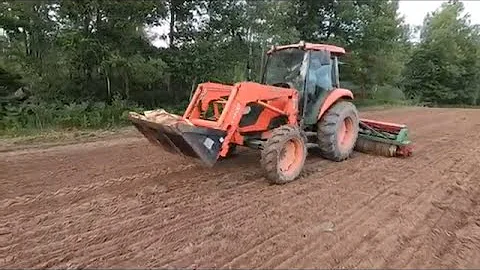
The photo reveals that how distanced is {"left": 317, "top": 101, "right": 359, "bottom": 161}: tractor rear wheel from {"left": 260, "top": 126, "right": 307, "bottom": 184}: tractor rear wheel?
0.89 meters

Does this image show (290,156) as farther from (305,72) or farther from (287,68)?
(287,68)

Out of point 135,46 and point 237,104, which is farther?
point 135,46

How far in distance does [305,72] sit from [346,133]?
4.81ft

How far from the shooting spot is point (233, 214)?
434cm

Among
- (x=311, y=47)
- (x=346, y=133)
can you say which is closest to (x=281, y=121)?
(x=311, y=47)

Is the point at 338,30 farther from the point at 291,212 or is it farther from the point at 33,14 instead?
the point at 291,212

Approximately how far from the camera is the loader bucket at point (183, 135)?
4762 mm

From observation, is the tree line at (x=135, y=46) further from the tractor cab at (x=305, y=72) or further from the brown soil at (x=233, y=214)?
the brown soil at (x=233, y=214)

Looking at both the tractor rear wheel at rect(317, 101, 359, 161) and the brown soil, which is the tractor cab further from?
the brown soil

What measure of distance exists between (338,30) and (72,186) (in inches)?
631

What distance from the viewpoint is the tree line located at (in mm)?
10539

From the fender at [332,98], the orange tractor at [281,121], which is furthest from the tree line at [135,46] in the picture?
the fender at [332,98]

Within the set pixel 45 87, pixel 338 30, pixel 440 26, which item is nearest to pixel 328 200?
pixel 45 87

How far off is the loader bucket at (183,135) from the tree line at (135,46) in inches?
101
